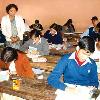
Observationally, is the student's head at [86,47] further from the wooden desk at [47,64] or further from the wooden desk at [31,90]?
the wooden desk at [47,64]

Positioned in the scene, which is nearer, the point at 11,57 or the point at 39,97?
the point at 39,97

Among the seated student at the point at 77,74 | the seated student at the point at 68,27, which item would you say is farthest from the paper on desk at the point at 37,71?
the seated student at the point at 68,27

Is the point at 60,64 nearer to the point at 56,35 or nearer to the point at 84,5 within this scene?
the point at 56,35

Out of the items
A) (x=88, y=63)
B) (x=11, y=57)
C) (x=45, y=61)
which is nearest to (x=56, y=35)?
(x=45, y=61)

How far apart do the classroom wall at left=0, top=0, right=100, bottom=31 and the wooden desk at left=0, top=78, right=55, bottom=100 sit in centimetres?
955

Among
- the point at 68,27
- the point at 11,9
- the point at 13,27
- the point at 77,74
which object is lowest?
the point at 77,74

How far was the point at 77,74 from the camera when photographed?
147 inches

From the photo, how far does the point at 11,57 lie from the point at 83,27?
9.35 meters

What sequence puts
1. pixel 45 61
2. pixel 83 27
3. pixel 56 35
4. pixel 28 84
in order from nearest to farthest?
pixel 28 84 < pixel 45 61 < pixel 56 35 < pixel 83 27

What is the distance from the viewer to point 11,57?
14.7ft

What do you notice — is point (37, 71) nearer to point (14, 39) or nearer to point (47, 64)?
point (47, 64)

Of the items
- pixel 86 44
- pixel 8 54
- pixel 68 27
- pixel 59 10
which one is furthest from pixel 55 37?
pixel 86 44

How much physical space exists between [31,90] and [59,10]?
1029cm

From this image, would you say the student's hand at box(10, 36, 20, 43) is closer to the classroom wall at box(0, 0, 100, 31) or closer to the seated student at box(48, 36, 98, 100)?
the seated student at box(48, 36, 98, 100)
